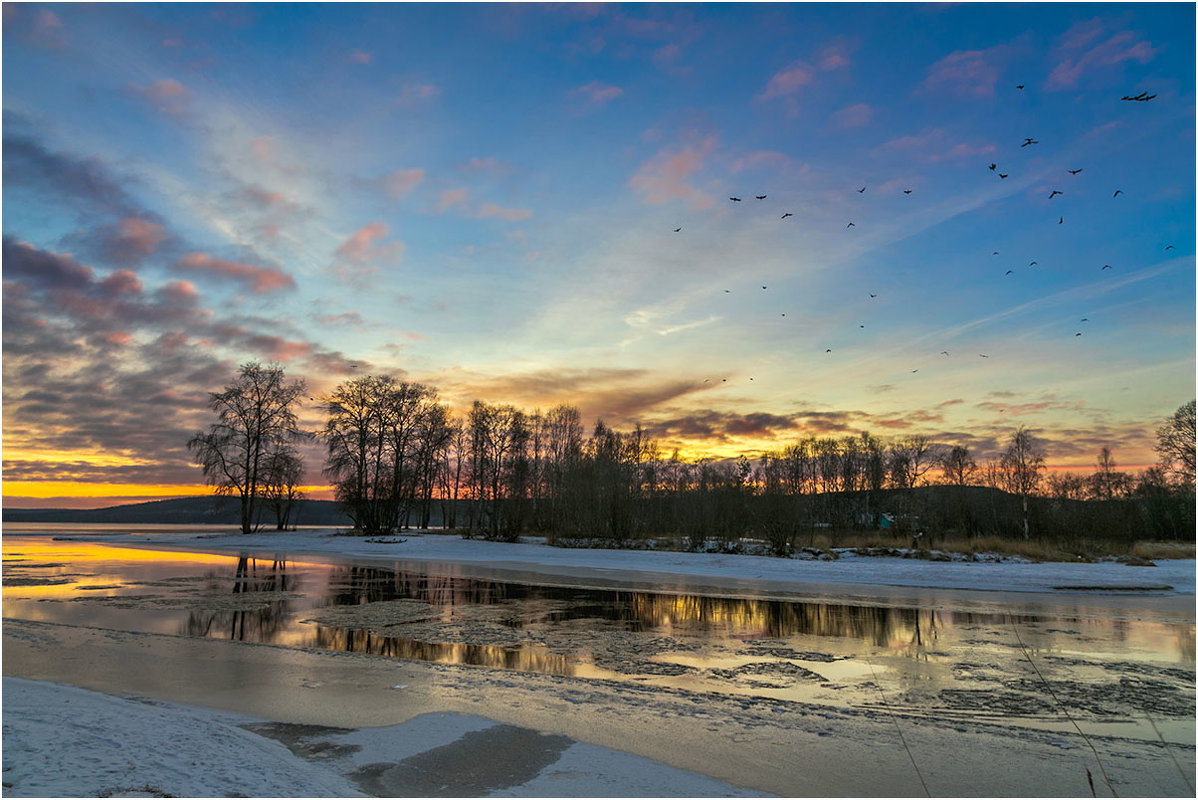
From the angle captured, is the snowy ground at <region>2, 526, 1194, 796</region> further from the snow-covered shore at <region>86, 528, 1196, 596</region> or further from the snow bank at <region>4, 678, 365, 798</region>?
the snow-covered shore at <region>86, 528, 1196, 596</region>

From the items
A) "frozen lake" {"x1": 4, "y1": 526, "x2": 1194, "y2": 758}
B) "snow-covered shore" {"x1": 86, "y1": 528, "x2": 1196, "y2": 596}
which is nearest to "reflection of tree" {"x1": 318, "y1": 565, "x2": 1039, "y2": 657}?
"frozen lake" {"x1": 4, "y1": 526, "x2": 1194, "y2": 758}

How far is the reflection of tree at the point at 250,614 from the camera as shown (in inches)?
476

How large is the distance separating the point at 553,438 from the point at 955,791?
67.3m

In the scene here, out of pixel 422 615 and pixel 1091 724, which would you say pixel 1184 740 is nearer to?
pixel 1091 724

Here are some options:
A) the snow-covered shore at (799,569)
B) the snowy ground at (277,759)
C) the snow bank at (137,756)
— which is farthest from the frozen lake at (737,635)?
the snow bank at (137,756)

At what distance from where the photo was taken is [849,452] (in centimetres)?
8500

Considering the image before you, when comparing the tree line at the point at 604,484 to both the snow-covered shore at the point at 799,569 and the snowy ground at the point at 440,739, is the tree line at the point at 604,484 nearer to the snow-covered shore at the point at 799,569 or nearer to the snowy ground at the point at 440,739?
the snow-covered shore at the point at 799,569

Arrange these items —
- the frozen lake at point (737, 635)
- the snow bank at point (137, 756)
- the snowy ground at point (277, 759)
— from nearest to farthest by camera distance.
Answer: the snow bank at point (137, 756)
the snowy ground at point (277, 759)
the frozen lake at point (737, 635)

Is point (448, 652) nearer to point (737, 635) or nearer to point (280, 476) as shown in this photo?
point (737, 635)

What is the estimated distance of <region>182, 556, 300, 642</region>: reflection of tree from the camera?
39.7 ft

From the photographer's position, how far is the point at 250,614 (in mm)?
14414

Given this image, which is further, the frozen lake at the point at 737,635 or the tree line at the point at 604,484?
the tree line at the point at 604,484

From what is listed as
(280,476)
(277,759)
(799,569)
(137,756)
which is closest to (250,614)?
(277,759)

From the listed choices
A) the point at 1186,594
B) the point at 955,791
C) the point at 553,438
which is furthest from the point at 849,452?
the point at 955,791
